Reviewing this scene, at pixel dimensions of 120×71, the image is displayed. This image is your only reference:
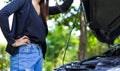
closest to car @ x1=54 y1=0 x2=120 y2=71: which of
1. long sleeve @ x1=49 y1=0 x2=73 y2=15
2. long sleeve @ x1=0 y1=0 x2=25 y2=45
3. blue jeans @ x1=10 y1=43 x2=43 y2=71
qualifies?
long sleeve @ x1=49 y1=0 x2=73 y2=15

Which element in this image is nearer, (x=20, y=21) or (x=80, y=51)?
(x=20, y=21)

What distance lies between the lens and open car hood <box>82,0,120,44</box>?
7.18 meters

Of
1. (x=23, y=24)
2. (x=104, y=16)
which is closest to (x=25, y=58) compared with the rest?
(x=23, y=24)

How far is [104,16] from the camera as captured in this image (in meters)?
7.40

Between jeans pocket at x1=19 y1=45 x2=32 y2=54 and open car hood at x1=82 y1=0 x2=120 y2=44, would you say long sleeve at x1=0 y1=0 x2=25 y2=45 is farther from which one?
open car hood at x1=82 y1=0 x2=120 y2=44

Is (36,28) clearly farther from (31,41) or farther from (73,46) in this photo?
(73,46)

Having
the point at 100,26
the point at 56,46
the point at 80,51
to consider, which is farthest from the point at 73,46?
the point at 100,26

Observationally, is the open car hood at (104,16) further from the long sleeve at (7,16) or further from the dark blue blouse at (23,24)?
the long sleeve at (7,16)

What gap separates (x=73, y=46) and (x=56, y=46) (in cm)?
153

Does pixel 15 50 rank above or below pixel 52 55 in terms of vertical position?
above

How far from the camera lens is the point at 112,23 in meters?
7.47

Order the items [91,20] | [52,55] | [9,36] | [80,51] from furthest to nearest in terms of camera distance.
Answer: [52,55] → [80,51] → [91,20] → [9,36]

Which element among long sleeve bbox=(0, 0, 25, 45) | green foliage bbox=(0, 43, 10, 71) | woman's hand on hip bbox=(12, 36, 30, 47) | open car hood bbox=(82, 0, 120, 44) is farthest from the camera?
green foliage bbox=(0, 43, 10, 71)

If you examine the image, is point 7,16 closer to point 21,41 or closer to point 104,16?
point 21,41
